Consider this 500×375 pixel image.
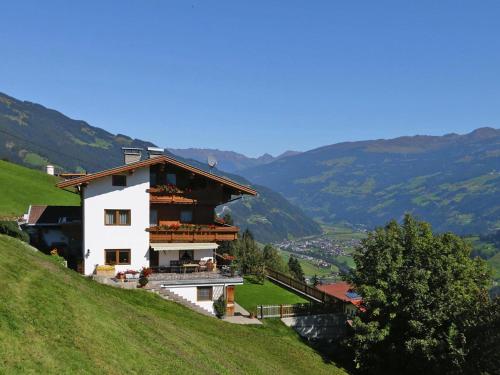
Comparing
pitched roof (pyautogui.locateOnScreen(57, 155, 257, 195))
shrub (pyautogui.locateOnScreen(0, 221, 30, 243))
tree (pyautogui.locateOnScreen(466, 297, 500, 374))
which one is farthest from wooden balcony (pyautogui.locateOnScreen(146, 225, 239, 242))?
tree (pyautogui.locateOnScreen(466, 297, 500, 374))

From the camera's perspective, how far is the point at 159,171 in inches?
1469

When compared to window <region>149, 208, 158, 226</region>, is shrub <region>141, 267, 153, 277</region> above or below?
below

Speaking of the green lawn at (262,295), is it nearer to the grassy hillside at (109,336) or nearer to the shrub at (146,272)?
the shrub at (146,272)

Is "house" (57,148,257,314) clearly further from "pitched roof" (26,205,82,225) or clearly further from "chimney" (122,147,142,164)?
"pitched roof" (26,205,82,225)

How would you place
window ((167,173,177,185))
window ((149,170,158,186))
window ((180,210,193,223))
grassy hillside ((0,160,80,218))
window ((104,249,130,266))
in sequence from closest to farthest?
window ((104,249,130,266))
window ((149,170,158,186))
window ((167,173,177,185))
window ((180,210,193,223))
grassy hillside ((0,160,80,218))

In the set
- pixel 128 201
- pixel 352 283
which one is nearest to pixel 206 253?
pixel 128 201

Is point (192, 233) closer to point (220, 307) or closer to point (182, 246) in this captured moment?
point (182, 246)

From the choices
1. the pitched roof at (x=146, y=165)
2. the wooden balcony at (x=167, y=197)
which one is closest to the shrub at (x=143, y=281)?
the wooden balcony at (x=167, y=197)

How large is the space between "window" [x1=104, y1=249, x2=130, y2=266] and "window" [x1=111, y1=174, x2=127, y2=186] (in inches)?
192

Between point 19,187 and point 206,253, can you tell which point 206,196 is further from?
point 19,187

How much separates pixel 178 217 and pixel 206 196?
9.02 ft

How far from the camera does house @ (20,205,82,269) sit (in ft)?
123

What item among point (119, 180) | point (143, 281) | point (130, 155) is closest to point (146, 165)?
point (119, 180)

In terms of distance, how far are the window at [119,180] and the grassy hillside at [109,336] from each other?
8.84 m
